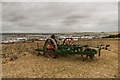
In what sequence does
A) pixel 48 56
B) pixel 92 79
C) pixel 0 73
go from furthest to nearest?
pixel 48 56 < pixel 0 73 < pixel 92 79

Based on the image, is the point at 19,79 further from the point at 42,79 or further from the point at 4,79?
the point at 42,79

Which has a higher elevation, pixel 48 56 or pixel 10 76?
pixel 48 56

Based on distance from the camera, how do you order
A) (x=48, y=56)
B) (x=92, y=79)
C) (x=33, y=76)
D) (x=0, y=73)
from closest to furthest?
(x=92, y=79)
(x=33, y=76)
(x=0, y=73)
(x=48, y=56)

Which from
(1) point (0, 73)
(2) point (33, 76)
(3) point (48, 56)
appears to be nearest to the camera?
(2) point (33, 76)

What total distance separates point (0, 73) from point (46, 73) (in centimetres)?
306

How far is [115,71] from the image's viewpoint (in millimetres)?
5496

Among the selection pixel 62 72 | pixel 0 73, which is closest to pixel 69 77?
pixel 62 72

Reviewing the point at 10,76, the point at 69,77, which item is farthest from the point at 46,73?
the point at 10,76

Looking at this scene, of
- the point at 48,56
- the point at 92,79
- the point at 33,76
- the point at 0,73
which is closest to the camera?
the point at 92,79

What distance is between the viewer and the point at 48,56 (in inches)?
338

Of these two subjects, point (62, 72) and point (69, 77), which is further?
point (62, 72)

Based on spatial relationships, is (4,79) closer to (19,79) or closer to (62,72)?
(19,79)

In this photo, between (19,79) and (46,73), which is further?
(46,73)

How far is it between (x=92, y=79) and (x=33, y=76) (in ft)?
11.4
